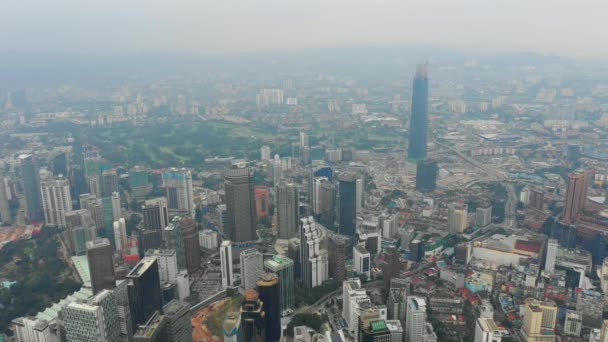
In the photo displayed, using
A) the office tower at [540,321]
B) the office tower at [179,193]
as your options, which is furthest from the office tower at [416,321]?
the office tower at [179,193]

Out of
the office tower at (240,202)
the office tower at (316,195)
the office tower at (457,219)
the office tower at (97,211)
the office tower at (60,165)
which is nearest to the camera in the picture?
the office tower at (240,202)

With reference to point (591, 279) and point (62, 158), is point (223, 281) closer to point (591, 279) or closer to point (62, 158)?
point (591, 279)

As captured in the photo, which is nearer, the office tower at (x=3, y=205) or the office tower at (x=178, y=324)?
the office tower at (x=178, y=324)

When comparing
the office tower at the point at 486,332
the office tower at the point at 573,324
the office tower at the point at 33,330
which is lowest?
the office tower at the point at 573,324

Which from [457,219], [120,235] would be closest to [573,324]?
[457,219]

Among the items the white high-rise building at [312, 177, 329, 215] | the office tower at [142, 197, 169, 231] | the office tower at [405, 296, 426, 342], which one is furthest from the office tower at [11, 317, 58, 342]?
the white high-rise building at [312, 177, 329, 215]

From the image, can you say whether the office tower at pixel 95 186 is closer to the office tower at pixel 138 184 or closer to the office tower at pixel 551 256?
the office tower at pixel 138 184

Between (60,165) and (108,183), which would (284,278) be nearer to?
(108,183)

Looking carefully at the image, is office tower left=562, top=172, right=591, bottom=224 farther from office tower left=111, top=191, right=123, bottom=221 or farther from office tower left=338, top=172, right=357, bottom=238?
office tower left=111, top=191, right=123, bottom=221
